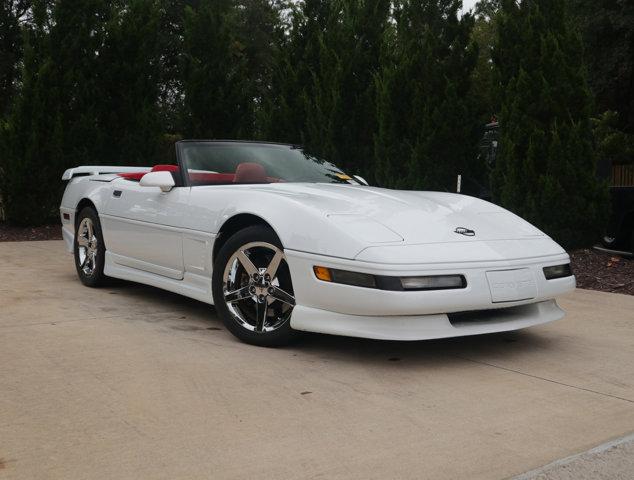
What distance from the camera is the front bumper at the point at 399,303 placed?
3.70 meters

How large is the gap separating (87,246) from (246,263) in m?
2.44

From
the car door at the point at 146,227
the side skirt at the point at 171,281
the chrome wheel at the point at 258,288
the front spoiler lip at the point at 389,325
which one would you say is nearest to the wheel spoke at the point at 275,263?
the chrome wheel at the point at 258,288

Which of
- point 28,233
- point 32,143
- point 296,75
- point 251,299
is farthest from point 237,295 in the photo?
point 296,75

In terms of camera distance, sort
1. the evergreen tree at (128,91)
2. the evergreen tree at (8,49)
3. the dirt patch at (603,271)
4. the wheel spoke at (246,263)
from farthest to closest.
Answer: the evergreen tree at (8,49)
the evergreen tree at (128,91)
the dirt patch at (603,271)
the wheel spoke at (246,263)

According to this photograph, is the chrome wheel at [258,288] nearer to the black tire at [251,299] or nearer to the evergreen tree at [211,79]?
the black tire at [251,299]

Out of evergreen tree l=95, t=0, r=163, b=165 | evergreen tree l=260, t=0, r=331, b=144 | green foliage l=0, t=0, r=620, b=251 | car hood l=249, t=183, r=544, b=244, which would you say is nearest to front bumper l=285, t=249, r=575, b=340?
car hood l=249, t=183, r=544, b=244

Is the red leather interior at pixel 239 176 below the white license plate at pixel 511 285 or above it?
above

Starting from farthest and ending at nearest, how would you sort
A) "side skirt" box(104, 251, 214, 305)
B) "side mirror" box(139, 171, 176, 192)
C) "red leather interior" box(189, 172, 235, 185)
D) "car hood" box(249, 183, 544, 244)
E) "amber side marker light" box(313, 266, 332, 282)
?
1. "red leather interior" box(189, 172, 235, 185)
2. "side mirror" box(139, 171, 176, 192)
3. "side skirt" box(104, 251, 214, 305)
4. "car hood" box(249, 183, 544, 244)
5. "amber side marker light" box(313, 266, 332, 282)

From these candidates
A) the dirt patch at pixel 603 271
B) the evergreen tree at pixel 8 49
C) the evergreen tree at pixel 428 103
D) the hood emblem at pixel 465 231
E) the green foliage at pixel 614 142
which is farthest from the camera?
the evergreen tree at pixel 8 49

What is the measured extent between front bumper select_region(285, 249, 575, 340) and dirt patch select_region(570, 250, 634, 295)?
2751 millimetres

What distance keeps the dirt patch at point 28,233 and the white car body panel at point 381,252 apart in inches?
243

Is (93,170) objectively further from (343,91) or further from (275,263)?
(343,91)

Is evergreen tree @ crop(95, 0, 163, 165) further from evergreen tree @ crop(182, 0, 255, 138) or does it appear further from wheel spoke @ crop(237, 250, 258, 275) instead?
wheel spoke @ crop(237, 250, 258, 275)

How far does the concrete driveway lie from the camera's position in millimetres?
2605
